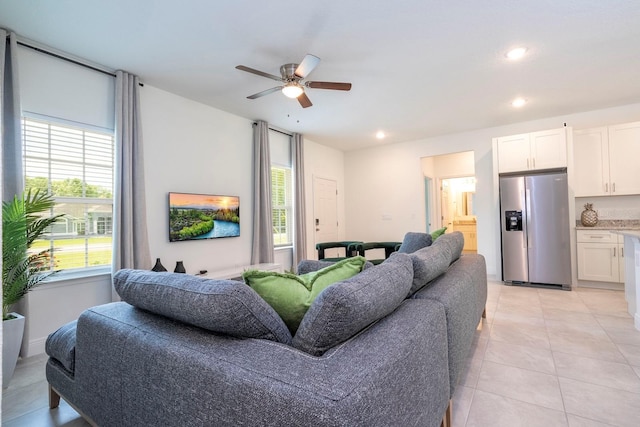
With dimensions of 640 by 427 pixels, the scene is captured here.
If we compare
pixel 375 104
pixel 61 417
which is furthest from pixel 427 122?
pixel 61 417

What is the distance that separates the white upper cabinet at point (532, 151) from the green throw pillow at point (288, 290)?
4.57 meters

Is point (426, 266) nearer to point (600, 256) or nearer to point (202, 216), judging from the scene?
point (202, 216)

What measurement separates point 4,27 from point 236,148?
2.50m

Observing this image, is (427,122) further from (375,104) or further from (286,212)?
(286,212)

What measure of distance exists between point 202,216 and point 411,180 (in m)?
3.99

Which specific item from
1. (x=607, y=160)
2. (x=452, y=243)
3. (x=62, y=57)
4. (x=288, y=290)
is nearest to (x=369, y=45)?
(x=452, y=243)

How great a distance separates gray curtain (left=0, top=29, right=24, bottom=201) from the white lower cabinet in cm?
649

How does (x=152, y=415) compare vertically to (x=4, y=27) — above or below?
below

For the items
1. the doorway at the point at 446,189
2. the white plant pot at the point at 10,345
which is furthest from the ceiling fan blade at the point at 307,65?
the doorway at the point at 446,189

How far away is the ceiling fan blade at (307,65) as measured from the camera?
2.59m

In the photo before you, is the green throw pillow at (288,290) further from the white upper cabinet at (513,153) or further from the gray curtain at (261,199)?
the white upper cabinet at (513,153)

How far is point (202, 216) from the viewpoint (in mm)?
4066

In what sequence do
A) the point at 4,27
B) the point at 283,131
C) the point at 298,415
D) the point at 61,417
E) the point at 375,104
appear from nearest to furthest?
the point at 298,415 → the point at 61,417 → the point at 4,27 → the point at 375,104 → the point at 283,131

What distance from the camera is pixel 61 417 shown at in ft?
6.03
